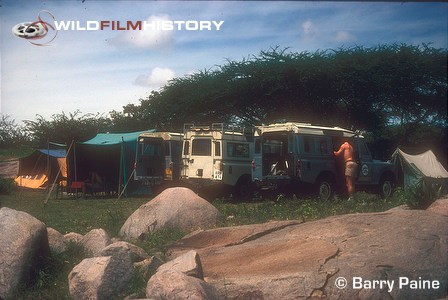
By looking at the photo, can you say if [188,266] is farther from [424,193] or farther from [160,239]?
[424,193]

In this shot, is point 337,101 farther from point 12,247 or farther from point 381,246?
point 12,247

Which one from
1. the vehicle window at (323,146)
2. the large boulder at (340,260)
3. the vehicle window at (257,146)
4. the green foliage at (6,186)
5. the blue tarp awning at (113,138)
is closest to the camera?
the large boulder at (340,260)

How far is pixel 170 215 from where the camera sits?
24.2 feet

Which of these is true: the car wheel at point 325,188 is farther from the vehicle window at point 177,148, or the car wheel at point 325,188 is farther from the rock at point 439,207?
the vehicle window at point 177,148

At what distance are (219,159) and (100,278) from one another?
23.8 feet

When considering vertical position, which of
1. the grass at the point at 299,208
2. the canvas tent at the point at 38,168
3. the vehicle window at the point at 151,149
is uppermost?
the vehicle window at the point at 151,149

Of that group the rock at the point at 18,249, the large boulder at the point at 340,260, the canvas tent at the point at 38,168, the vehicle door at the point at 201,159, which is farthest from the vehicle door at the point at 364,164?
the canvas tent at the point at 38,168

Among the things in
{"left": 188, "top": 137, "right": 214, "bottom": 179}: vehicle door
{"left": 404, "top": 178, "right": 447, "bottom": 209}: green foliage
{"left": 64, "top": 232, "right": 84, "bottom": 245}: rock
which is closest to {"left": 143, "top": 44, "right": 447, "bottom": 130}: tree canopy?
{"left": 404, "top": 178, "right": 447, "bottom": 209}: green foliage

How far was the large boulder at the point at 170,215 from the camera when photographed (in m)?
7.32

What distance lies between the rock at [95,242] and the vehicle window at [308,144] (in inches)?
190

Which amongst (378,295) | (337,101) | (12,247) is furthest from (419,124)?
(12,247)

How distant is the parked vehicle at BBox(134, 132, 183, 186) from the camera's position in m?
8.95

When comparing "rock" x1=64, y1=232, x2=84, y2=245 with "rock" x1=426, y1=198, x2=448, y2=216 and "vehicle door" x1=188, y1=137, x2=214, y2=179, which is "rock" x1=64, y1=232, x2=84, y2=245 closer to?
"rock" x1=426, y1=198, x2=448, y2=216

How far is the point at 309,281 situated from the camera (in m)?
4.63
